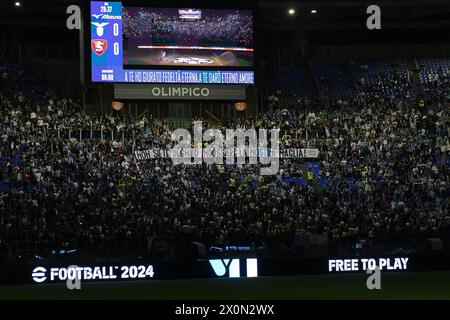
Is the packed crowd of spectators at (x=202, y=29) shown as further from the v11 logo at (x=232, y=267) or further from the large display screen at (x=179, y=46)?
the v11 logo at (x=232, y=267)

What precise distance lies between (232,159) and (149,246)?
11.1 meters

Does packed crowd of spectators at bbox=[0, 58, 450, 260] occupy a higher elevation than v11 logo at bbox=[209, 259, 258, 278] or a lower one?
higher

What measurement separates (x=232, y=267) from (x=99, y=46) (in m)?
15.9

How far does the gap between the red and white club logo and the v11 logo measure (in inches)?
607

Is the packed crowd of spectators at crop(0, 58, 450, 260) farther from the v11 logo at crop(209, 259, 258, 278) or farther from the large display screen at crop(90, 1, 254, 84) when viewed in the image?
the large display screen at crop(90, 1, 254, 84)

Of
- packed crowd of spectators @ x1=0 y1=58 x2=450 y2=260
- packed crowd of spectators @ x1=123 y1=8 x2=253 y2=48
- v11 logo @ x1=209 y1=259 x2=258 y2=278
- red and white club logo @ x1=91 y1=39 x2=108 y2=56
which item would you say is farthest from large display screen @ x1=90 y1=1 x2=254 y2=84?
v11 logo @ x1=209 y1=259 x2=258 y2=278

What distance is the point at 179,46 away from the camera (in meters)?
42.4

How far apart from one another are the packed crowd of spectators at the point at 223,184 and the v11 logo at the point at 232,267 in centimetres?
207

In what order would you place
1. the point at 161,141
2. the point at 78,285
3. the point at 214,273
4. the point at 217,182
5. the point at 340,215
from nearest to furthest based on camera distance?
1. the point at 78,285
2. the point at 214,273
3. the point at 340,215
4. the point at 217,182
5. the point at 161,141

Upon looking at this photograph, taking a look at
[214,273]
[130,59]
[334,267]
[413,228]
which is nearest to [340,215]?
[413,228]

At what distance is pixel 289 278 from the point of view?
2911cm

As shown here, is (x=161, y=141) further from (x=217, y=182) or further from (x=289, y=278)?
(x=289, y=278)

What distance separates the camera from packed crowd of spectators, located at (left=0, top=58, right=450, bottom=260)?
31.7m

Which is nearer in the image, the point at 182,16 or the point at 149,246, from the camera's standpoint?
the point at 149,246
